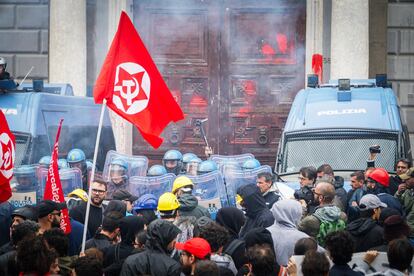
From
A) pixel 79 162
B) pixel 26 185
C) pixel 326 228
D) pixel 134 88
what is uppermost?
pixel 134 88

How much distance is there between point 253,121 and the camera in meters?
23.6

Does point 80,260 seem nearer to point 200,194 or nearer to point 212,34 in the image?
point 200,194

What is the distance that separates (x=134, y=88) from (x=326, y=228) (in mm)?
2271

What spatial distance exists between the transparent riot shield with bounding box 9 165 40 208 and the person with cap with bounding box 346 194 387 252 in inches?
194

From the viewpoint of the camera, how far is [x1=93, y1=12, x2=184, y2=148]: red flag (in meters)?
11.5

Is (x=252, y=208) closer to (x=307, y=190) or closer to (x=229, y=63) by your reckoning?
(x=307, y=190)

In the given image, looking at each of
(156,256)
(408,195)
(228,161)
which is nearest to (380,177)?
(408,195)

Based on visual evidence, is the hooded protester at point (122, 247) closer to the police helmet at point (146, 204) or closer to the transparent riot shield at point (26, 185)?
the police helmet at point (146, 204)

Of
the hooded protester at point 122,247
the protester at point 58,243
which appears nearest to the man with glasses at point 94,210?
the hooded protester at point 122,247

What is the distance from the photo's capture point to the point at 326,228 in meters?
10.7

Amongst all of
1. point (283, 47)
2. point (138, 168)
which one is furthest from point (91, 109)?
point (283, 47)

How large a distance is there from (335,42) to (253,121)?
286cm

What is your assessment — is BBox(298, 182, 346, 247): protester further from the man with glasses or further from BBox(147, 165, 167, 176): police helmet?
BBox(147, 165, 167, 176): police helmet

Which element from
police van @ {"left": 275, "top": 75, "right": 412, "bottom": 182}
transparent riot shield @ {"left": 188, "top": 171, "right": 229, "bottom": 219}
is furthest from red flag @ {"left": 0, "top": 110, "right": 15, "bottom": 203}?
police van @ {"left": 275, "top": 75, "right": 412, "bottom": 182}
